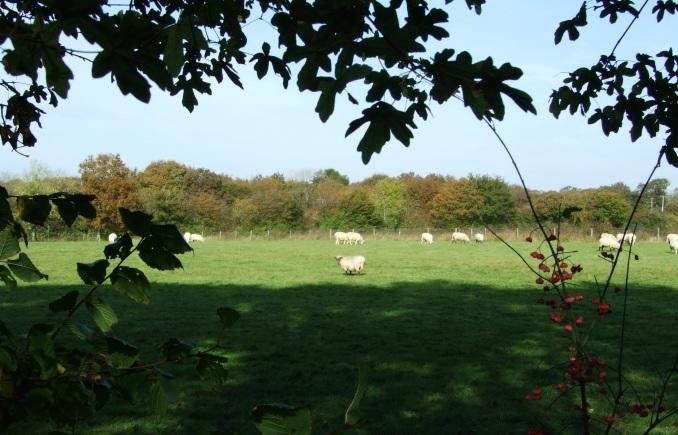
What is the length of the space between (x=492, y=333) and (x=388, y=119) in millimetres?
9148

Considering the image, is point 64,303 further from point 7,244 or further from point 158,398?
point 158,398

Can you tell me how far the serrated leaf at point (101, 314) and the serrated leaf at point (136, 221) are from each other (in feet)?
1.07

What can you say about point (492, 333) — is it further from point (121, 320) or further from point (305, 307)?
point (121, 320)

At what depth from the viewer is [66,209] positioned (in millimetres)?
1759

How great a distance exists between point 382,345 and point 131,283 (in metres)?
7.64

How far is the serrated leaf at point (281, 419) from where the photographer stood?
99 cm

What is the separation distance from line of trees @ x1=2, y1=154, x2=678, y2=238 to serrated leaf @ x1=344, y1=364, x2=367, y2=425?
2203 inches

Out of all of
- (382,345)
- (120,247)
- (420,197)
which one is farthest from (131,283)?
(420,197)

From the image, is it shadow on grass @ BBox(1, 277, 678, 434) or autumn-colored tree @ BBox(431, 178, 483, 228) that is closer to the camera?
shadow on grass @ BBox(1, 277, 678, 434)

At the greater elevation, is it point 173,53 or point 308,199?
point 308,199

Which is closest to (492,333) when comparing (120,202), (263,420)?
(263,420)

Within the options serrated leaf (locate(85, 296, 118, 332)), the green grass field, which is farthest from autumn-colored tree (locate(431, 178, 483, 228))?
serrated leaf (locate(85, 296, 118, 332))

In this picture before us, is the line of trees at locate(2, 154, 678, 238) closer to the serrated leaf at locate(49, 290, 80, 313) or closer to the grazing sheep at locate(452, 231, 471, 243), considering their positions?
the grazing sheep at locate(452, 231, 471, 243)

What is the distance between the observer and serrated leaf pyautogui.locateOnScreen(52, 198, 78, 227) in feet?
5.67
